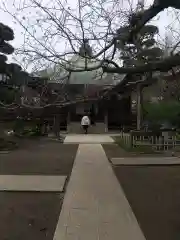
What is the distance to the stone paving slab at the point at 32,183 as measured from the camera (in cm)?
961

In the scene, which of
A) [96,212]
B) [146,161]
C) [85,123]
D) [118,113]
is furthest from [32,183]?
[118,113]

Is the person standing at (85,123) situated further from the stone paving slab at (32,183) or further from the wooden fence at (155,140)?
the stone paving slab at (32,183)

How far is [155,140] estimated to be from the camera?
64.0 ft

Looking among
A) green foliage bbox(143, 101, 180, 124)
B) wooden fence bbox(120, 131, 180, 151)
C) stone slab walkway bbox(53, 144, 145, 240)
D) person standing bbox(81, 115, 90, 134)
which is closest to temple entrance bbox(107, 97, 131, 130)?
person standing bbox(81, 115, 90, 134)

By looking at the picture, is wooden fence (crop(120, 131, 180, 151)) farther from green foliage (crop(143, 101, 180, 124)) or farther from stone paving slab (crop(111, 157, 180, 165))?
→ stone paving slab (crop(111, 157, 180, 165))

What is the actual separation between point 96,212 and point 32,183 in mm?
3171

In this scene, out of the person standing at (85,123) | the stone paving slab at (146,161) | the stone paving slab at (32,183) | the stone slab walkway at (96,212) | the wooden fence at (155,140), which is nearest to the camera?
the stone slab walkway at (96,212)

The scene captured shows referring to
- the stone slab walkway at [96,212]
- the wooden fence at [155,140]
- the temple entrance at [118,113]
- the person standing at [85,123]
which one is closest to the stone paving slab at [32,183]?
the stone slab walkway at [96,212]

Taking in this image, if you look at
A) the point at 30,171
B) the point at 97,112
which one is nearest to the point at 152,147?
the point at 30,171

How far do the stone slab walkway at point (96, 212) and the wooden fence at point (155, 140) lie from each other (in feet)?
25.6

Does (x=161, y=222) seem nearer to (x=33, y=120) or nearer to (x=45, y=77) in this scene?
(x=45, y=77)

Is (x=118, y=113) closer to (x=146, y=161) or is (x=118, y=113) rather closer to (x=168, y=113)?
(x=168, y=113)

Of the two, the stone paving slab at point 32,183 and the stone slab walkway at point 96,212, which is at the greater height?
the stone paving slab at point 32,183

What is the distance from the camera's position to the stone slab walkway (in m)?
6.22
